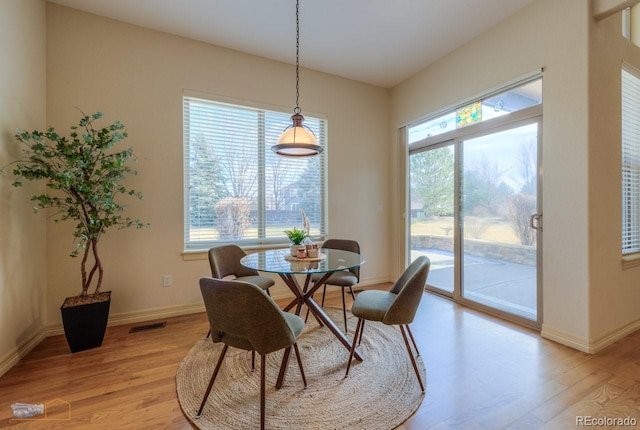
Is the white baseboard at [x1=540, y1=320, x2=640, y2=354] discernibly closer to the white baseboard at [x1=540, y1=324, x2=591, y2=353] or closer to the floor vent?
the white baseboard at [x1=540, y1=324, x2=591, y2=353]

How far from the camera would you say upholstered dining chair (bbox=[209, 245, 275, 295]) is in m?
2.65

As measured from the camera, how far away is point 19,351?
7.25 ft

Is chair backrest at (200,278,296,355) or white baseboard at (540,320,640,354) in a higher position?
chair backrest at (200,278,296,355)

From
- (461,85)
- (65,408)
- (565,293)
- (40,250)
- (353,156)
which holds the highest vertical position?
(461,85)

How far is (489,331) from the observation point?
2.67 m

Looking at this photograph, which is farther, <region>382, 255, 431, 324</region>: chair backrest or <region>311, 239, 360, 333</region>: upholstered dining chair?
<region>311, 239, 360, 333</region>: upholstered dining chair

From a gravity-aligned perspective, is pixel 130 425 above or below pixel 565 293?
below

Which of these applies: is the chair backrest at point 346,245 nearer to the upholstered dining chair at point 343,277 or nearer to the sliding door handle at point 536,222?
the upholstered dining chair at point 343,277

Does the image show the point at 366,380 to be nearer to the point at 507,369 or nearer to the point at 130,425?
the point at 507,369

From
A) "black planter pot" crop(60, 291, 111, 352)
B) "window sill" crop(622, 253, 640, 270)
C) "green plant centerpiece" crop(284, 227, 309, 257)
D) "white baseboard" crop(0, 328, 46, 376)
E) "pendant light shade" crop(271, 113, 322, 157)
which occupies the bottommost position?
"white baseboard" crop(0, 328, 46, 376)

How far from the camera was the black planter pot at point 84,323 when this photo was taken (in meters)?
2.29

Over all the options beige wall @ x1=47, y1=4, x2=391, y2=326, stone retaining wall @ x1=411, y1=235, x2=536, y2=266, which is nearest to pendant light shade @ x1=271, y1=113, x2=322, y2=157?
beige wall @ x1=47, y1=4, x2=391, y2=326

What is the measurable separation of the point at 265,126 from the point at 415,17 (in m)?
2.08

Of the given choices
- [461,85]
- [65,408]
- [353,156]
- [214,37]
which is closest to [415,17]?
[461,85]
